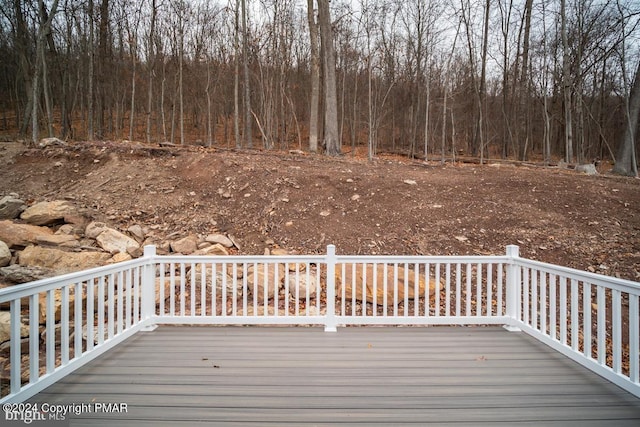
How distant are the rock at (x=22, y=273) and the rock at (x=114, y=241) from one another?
90 cm

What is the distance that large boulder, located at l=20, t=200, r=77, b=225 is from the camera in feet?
24.5

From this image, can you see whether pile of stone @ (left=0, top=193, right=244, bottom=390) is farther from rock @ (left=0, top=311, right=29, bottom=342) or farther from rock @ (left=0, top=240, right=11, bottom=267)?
rock @ (left=0, top=311, right=29, bottom=342)

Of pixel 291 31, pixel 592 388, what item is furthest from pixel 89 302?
pixel 291 31

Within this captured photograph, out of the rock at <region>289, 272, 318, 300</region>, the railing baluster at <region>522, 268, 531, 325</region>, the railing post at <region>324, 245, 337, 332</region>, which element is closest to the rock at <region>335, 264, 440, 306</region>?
the rock at <region>289, 272, 318, 300</region>

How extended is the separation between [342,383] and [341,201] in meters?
5.33

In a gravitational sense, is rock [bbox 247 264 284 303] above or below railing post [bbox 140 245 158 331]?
below

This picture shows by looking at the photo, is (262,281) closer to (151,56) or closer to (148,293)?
(148,293)

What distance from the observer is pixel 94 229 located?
284 inches

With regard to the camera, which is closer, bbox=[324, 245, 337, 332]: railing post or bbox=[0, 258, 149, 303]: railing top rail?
bbox=[0, 258, 149, 303]: railing top rail

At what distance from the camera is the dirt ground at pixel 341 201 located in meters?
6.68

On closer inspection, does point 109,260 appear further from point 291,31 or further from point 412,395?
point 291,31

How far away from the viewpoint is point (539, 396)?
98.8 inches

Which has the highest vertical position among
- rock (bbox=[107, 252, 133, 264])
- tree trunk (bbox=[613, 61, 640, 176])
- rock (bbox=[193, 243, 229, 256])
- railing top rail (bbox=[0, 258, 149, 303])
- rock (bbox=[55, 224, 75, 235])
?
tree trunk (bbox=[613, 61, 640, 176])

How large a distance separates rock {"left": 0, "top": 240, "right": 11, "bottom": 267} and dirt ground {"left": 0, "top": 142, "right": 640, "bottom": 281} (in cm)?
152
